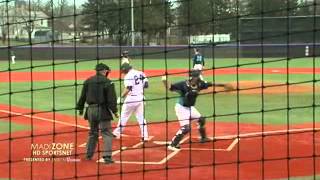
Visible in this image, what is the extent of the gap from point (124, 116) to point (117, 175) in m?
2.87

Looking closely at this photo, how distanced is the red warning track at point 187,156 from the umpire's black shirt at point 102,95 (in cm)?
87

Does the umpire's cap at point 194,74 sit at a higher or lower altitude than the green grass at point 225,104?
higher

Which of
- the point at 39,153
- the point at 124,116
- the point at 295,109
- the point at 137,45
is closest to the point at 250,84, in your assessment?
the point at 295,109

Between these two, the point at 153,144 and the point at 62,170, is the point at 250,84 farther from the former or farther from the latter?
the point at 62,170

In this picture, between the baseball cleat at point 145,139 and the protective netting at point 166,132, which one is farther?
the baseball cleat at point 145,139

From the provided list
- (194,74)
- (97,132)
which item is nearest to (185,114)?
(194,74)

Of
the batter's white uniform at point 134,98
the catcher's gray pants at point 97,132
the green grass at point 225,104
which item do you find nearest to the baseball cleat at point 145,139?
the batter's white uniform at point 134,98

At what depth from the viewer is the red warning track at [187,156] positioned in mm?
8773

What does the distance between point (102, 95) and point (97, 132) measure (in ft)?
2.05

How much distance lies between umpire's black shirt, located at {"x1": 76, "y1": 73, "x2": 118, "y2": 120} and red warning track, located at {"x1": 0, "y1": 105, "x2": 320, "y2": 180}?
2.86 ft

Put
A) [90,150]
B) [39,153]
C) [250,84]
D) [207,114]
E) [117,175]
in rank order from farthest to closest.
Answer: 1. [250,84]
2. [207,114]
3. [39,153]
4. [90,150]
5. [117,175]

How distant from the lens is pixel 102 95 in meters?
9.57

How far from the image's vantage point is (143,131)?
1099 cm

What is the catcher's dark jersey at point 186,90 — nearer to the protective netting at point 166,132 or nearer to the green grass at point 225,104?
the protective netting at point 166,132
